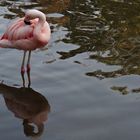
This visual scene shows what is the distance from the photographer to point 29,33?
21.5ft

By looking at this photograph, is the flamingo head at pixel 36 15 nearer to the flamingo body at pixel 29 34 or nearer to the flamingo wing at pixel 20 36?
the flamingo body at pixel 29 34

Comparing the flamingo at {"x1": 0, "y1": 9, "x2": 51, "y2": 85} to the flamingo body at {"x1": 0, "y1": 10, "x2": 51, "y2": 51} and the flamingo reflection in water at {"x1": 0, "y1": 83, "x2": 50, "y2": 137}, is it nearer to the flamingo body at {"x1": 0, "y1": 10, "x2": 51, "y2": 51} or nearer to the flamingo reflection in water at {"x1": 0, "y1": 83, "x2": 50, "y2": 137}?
the flamingo body at {"x1": 0, "y1": 10, "x2": 51, "y2": 51}

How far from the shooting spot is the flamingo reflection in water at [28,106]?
5383 millimetres

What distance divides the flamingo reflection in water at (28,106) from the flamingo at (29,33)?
544 mm

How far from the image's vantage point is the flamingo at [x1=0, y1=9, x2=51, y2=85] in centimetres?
641

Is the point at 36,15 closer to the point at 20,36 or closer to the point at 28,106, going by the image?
the point at 20,36

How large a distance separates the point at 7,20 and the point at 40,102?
3396 mm

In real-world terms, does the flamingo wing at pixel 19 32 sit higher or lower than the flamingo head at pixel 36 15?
lower

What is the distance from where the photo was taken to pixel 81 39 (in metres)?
8.08

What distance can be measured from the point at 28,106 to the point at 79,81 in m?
0.95

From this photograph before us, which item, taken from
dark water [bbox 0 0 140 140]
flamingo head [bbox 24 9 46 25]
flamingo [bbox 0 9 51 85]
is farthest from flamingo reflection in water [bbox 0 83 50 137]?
flamingo head [bbox 24 9 46 25]

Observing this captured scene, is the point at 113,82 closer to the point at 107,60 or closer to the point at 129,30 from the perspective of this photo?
the point at 107,60

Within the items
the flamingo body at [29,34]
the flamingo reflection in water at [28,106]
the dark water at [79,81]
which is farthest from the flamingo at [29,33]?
the flamingo reflection in water at [28,106]

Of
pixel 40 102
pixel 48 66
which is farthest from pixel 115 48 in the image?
pixel 40 102
